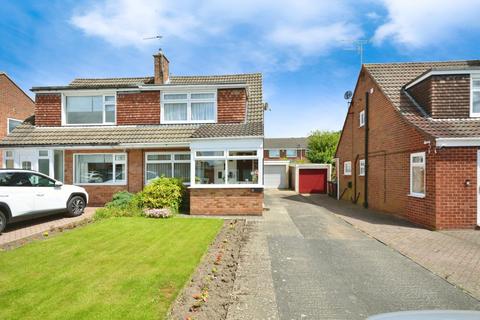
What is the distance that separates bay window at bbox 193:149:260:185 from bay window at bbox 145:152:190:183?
193 cm

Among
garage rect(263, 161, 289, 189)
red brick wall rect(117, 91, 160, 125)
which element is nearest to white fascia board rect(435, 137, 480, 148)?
red brick wall rect(117, 91, 160, 125)

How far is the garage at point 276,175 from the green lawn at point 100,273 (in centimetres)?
2641

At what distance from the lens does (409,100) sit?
1371cm

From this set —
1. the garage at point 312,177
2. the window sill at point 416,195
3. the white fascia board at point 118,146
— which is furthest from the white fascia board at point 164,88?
the garage at point 312,177

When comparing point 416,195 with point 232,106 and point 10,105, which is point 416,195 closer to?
point 232,106

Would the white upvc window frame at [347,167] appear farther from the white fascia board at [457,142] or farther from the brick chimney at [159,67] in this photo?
the brick chimney at [159,67]

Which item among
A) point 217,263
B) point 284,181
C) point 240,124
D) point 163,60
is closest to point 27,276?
point 217,263

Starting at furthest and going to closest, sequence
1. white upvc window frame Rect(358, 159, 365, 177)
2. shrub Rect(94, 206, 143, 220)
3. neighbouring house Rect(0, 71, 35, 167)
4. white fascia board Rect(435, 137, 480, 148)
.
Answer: neighbouring house Rect(0, 71, 35, 167) < white upvc window frame Rect(358, 159, 365, 177) < shrub Rect(94, 206, 143, 220) < white fascia board Rect(435, 137, 480, 148)

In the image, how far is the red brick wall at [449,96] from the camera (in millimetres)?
12188

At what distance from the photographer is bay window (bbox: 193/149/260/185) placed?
13.0 meters

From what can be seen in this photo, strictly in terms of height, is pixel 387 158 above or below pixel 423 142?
below

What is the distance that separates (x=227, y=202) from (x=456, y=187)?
798 cm

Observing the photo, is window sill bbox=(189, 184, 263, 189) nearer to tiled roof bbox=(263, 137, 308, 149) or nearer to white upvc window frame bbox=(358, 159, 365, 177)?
white upvc window frame bbox=(358, 159, 365, 177)

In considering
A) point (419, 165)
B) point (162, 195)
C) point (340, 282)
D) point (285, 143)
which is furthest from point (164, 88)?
point (285, 143)
